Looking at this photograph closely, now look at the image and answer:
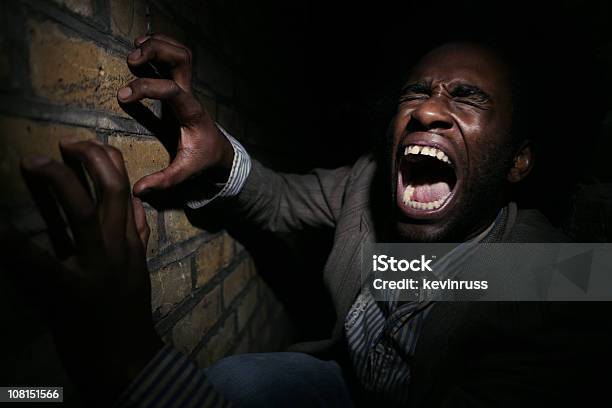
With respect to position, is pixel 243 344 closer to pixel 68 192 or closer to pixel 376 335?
pixel 376 335

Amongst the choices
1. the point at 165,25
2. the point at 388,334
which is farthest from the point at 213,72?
the point at 388,334

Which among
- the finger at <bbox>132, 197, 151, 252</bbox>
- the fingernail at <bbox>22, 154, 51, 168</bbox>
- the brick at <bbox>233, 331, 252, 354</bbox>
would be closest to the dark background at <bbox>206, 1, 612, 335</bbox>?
the brick at <bbox>233, 331, 252, 354</bbox>

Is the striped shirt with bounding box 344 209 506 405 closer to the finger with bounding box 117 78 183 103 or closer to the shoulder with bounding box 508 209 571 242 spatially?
the shoulder with bounding box 508 209 571 242

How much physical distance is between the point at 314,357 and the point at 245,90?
0.97m

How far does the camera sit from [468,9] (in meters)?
1.44

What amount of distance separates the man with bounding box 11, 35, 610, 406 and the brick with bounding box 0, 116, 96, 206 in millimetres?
181

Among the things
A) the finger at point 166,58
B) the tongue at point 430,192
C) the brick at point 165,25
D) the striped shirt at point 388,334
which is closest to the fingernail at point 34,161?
the finger at point 166,58

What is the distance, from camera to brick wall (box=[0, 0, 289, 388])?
1.43 feet

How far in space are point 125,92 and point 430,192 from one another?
1.02 metres

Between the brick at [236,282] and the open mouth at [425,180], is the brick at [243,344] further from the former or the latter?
the open mouth at [425,180]

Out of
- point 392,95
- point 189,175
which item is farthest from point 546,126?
point 189,175

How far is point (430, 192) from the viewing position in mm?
1287

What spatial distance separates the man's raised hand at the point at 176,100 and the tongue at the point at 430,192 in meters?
0.74

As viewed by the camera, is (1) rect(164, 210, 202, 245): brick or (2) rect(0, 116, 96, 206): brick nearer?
(2) rect(0, 116, 96, 206): brick
